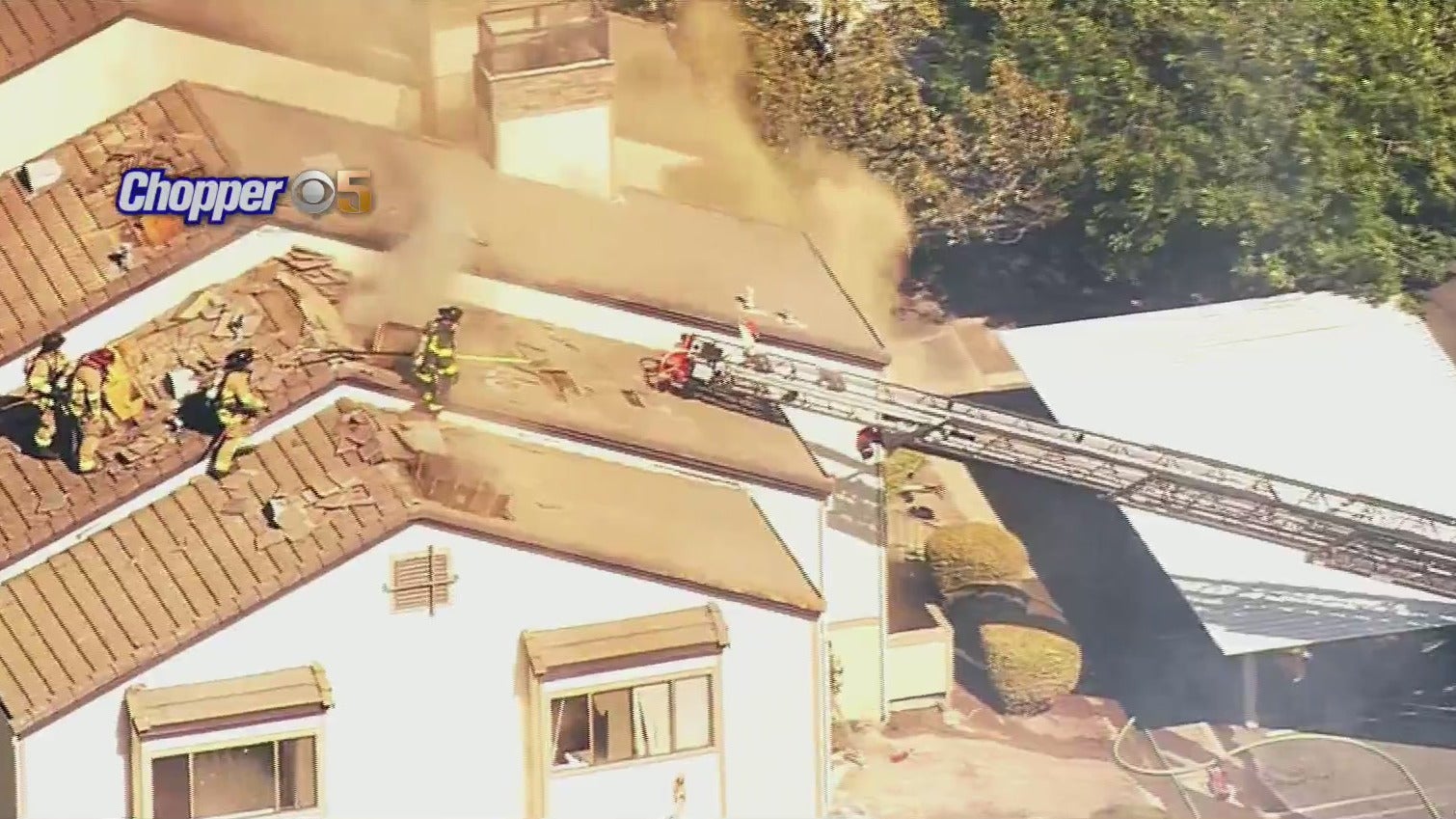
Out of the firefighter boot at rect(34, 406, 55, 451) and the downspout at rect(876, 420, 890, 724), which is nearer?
the firefighter boot at rect(34, 406, 55, 451)

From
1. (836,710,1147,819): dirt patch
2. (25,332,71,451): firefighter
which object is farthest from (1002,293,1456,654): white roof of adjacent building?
(25,332,71,451): firefighter

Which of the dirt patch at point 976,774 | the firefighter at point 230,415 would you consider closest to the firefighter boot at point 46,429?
the firefighter at point 230,415

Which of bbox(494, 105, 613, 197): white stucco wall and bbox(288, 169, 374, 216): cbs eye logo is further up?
bbox(494, 105, 613, 197): white stucco wall

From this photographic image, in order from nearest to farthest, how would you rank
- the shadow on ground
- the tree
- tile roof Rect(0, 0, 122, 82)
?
tile roof Rect(0, 0, 122, 82) → the tree → the shadow on ground

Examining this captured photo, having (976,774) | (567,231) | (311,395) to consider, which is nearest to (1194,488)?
(976,774)

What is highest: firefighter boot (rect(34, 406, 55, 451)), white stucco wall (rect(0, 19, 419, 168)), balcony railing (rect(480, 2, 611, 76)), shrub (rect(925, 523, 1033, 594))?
balcony railing (rect(480, 2, 611, 76))

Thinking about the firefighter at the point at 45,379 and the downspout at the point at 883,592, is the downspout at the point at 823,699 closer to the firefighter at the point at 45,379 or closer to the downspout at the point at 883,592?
the downspout at the point at 883,592

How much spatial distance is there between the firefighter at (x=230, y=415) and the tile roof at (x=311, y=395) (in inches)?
2.2

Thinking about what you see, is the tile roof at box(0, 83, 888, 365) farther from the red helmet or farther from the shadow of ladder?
the shadow of ladder

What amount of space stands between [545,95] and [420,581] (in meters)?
1.90

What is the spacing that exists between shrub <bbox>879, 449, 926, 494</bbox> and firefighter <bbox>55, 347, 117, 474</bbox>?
9.60 ft

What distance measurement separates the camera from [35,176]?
752 cm

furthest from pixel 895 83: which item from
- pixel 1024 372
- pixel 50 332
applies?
pixel 50 332

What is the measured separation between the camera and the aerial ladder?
822 cm
